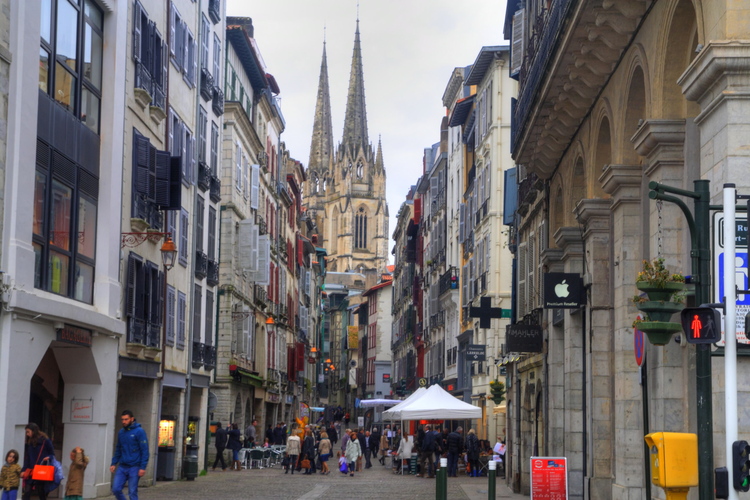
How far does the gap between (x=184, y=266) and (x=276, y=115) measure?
23.5m

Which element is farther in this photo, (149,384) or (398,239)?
(398,239)

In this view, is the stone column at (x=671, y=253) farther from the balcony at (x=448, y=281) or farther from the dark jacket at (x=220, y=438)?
the balcony at (x=448, y=281)

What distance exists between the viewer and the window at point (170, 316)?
30.1 meters

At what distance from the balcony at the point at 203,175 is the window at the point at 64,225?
12.0 m

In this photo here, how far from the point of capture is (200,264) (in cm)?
3528

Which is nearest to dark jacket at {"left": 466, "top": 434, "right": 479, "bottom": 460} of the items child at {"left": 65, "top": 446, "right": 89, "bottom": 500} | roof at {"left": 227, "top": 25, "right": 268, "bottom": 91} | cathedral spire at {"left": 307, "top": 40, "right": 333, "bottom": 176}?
roof at {"left": 227, "top": 25, "right": 268, "bottom": 91}

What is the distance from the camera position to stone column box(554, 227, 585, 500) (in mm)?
21797

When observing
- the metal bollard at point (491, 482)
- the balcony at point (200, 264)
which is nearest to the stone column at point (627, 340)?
the metal bollard at point (491, 482)

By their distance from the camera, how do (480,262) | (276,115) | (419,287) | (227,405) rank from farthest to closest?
1. (419,287)
2. (276,115)
3. (480,262)
4. (227,405)

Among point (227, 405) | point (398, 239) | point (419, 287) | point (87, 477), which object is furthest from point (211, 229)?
point (398, 239)

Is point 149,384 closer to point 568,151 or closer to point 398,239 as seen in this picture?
point 568,151

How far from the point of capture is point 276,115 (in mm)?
55312

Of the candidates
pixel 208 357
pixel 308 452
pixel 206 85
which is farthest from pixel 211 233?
pixel 308 452

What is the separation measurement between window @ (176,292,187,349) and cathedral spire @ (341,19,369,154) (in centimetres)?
15628
